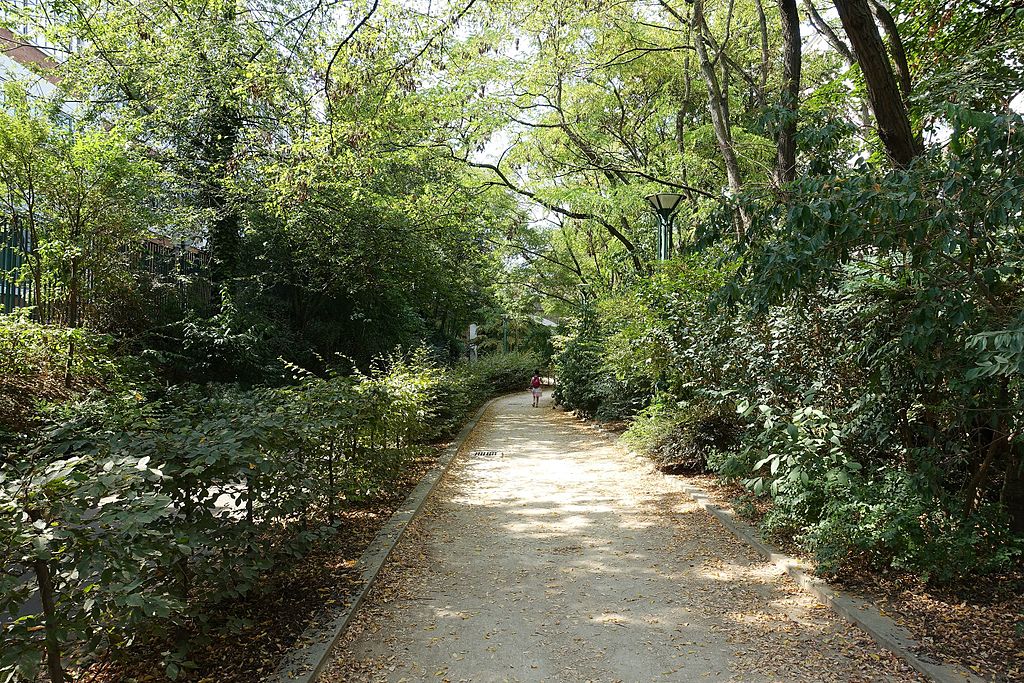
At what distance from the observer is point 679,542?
6641mm

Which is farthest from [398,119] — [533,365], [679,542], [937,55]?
[533,365]

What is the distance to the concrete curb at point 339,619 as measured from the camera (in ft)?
12.2

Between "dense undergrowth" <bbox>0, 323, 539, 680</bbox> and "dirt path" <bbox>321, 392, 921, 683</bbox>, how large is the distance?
88 centimetres

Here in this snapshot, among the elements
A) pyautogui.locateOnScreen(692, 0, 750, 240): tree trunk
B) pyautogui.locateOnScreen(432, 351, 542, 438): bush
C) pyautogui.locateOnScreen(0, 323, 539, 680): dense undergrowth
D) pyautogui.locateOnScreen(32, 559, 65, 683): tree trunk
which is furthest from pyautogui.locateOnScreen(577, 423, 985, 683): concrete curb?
pyautogui.locateOnScreen(432, 351, 542, 438): bush

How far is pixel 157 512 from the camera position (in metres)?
2.58

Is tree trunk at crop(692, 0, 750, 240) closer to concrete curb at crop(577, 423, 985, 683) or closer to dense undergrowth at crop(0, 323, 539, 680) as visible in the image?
concrete curb at crop(577, 423, 985, 683)

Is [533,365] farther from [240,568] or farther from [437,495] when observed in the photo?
[240,568]

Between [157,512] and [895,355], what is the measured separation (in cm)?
460

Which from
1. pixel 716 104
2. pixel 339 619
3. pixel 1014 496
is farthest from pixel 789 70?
pixel 339 619

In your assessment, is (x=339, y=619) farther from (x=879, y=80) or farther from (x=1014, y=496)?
(x=879, y=80)

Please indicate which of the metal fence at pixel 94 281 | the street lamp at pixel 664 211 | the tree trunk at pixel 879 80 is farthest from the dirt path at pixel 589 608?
the metal fence at pixel 94 281

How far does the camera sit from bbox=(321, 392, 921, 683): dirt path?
3.90m

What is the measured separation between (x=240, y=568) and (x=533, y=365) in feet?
120

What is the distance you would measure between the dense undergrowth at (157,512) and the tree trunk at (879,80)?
4.86 meters
